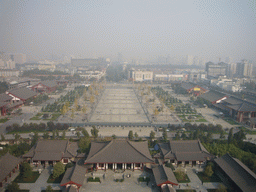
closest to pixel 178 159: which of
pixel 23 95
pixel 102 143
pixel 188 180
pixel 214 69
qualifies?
pixel 188 180

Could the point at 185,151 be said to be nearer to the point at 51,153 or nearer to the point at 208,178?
the point at 208,178

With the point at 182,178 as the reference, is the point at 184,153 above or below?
above

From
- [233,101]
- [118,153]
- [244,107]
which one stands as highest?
[233,101]

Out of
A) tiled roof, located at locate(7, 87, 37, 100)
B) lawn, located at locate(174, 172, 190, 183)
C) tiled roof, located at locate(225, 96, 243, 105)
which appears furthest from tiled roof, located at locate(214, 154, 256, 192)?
tiled roof, located at locate(7, 87, 37, 100)

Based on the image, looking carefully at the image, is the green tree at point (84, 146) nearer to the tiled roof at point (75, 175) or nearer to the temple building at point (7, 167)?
the tiled roof at point (75, 175)

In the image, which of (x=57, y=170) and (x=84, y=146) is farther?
(x=84, y=146)

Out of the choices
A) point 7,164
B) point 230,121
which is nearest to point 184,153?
point 7,164

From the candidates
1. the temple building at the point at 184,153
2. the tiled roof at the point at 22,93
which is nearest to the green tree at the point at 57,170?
the temple building at the point at 184,153
